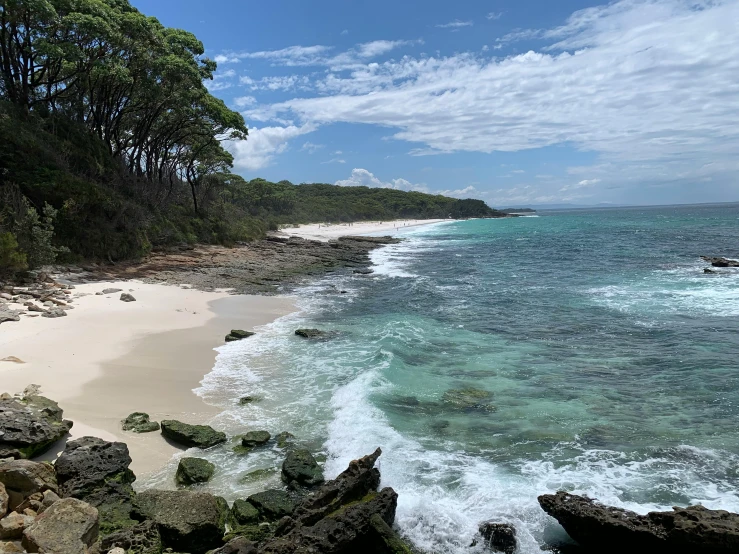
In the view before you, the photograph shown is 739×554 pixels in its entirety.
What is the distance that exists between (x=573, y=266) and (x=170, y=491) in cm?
3147

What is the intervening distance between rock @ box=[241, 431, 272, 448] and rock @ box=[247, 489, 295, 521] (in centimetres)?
146

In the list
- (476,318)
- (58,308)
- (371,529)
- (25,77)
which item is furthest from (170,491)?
(25,77)

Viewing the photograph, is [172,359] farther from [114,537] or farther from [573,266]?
[573,266]

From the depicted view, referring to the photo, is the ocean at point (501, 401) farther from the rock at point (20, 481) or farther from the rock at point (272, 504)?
the rock at point (20, 481)

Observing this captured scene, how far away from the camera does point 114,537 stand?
5098 mm

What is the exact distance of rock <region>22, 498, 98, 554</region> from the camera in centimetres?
453

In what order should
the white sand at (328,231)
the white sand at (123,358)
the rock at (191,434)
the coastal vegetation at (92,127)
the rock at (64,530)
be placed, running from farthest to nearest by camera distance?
the white sand at (328,231) < the coastal vegetation at (92,127) < the white sand at (123,358) < the rock at (191,434) < the rock at (64,530)

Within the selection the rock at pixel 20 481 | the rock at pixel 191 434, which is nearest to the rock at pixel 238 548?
the rock at pixel 20 481

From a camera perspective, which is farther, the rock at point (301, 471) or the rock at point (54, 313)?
the rock at point (54, 313)

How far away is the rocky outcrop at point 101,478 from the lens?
5.63m

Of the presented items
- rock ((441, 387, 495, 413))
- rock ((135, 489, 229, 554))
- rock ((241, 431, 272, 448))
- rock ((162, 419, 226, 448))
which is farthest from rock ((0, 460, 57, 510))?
rock ((441, 387, 495, 413))

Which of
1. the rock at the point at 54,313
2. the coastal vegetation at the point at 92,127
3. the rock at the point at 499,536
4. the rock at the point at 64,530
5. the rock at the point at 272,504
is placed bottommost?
the rock at the point at 499,536

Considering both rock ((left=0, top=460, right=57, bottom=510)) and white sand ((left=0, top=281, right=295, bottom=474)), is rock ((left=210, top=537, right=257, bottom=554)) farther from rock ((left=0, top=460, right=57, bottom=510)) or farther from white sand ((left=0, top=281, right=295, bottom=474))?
white sand ((left=0, top=281, right=295, bottom=474))

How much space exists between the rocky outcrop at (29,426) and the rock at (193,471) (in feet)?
6.50
